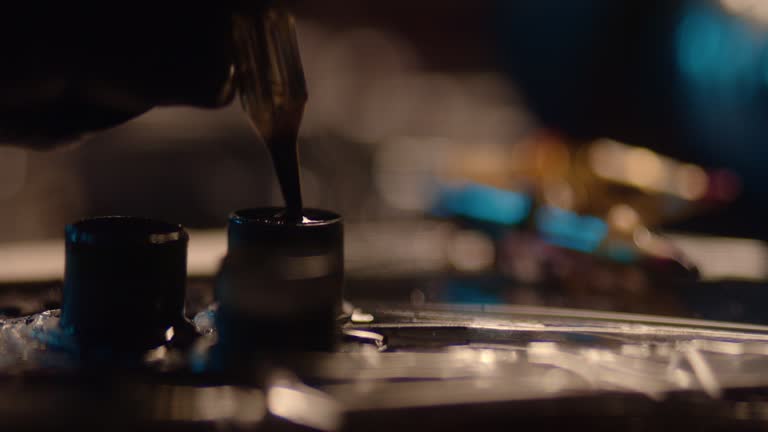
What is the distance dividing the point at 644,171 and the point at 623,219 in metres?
0.17

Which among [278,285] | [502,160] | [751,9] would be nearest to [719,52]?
[751,9]

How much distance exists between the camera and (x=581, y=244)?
714mm

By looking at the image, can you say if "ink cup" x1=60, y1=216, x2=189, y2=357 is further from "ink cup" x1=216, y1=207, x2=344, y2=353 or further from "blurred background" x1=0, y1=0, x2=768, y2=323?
"blurred background" x1=0, y1=0, x2=768, y2=323

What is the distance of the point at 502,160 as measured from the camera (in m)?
1.05

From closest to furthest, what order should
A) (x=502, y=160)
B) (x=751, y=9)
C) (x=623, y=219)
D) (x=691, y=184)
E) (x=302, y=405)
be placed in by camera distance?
(x=302, y=405) → (x=623, y=219) → (x=691, y=184) → (x=502, y=160) → (x=751, y=9)

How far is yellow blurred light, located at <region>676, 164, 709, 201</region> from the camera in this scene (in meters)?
0.79

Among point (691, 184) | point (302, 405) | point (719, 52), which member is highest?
point (719, 52)

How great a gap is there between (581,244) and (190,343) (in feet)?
1.35

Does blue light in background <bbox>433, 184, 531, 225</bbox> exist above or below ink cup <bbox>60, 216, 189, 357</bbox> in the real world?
above

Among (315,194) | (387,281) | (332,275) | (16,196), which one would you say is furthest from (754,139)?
(16,196)

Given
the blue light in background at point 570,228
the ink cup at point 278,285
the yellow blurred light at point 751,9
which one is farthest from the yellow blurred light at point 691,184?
the yellow blurred light at point 751,9

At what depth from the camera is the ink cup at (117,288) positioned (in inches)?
16.0

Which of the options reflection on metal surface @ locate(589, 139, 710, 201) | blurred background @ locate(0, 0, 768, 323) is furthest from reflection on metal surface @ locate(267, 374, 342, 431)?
reflection on metal surface @ locate(589, 139, 710, 201)

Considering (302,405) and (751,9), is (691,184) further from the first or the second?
(751,9)
